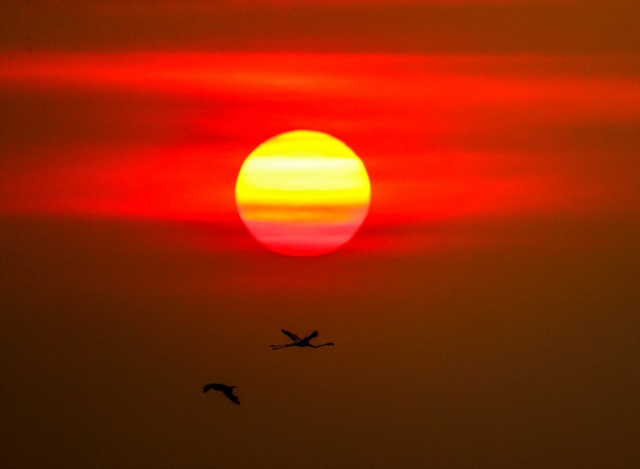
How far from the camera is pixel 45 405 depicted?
12.4 metres

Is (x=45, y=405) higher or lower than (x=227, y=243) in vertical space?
lower

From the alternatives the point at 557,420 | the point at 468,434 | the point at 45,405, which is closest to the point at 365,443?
the point at 468,434

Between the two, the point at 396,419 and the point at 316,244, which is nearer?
the point at 316,244

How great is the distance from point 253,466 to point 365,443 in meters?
1.44

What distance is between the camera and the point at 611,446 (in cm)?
1195

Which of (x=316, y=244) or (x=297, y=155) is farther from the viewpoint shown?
(x=316, y=244)

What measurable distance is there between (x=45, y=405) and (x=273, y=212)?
388 centimetres

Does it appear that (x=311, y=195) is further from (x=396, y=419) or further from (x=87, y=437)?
(x=87, y=437)

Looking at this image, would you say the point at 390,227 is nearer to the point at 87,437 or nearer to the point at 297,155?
the point at 297,155

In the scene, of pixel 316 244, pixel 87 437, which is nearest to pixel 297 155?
pixel 316 244

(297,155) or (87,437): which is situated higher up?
(297,155)

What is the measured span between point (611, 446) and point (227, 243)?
5176 mm

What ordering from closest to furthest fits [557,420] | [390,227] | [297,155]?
1. [297,155]
2. [390,227]
3. [557,420]

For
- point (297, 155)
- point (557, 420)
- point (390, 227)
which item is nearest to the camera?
point (297, 155)
